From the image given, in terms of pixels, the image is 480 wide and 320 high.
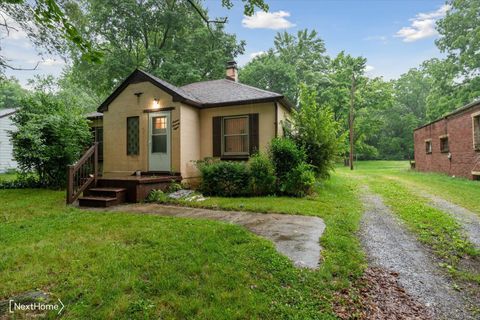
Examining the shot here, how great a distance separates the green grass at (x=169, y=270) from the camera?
229 centimetres

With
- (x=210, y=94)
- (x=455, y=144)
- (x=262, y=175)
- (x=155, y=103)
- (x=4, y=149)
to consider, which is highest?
(x=210, y=94)

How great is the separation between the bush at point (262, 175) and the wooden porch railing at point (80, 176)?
4.89 metres

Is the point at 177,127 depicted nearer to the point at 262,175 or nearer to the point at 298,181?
the point at 262,175

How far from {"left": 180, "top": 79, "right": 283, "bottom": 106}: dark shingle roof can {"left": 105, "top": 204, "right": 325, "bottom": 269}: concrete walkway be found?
4.55 m

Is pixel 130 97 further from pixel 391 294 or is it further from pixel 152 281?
pixel 391 294

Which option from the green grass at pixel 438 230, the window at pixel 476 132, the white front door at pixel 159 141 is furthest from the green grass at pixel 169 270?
the window at pixel 476 132

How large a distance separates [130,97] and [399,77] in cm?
4627

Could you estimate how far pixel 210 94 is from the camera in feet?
34.1

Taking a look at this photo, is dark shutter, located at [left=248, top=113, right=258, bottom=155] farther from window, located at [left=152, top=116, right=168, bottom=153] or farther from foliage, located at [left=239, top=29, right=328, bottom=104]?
foliage, located at [left=239, top=29, right=328, bottom=104]

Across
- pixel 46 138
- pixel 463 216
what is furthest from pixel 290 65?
pixel 463 216

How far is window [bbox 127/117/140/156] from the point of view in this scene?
9.41 metres

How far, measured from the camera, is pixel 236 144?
933cm

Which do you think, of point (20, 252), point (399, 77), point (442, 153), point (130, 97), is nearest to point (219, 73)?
point (130, 97)

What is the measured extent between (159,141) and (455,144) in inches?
556
